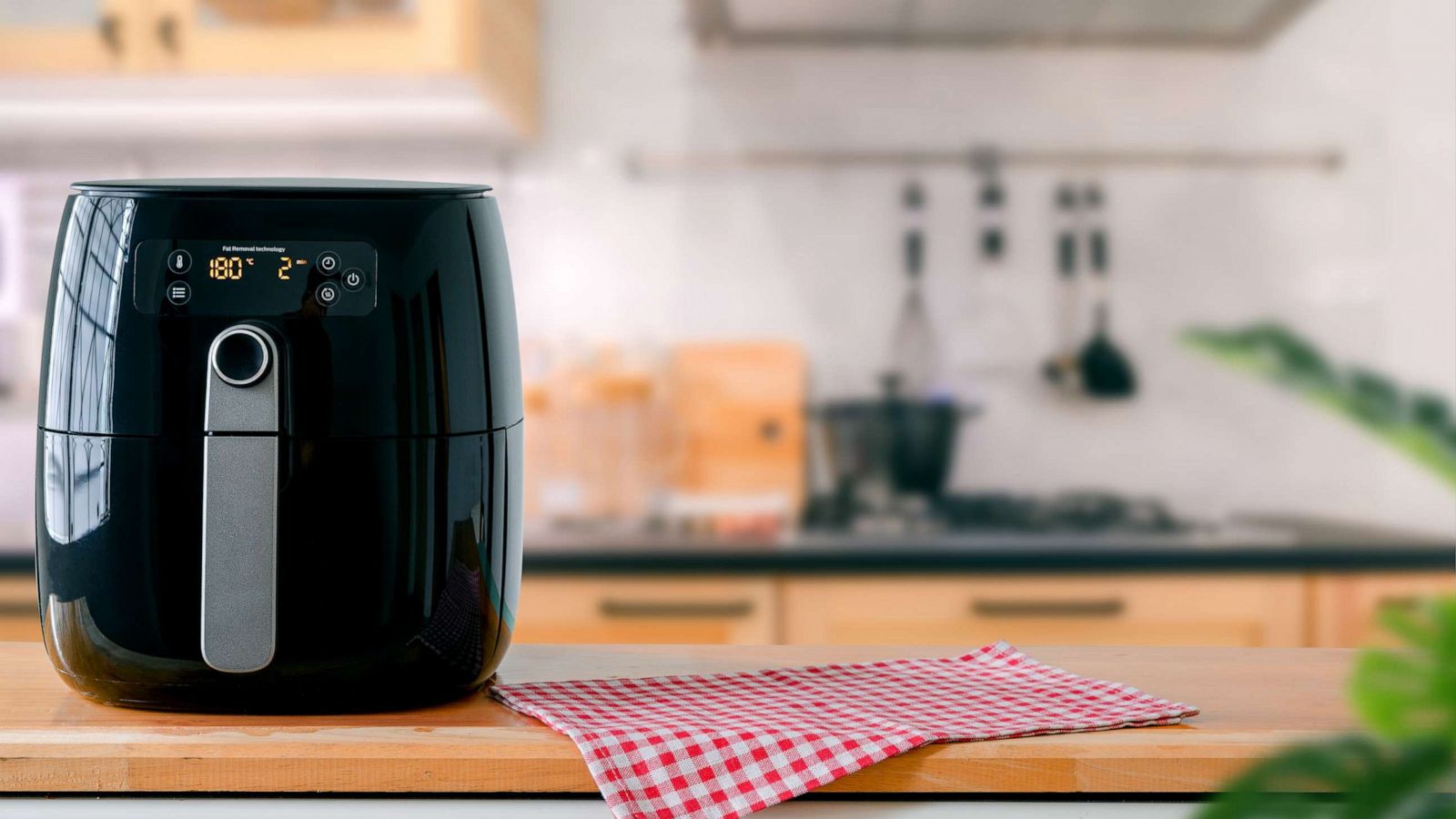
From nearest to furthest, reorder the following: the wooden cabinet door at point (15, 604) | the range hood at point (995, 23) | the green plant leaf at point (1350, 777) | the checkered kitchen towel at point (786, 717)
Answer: the green plant leaf at point (1350, 777), the checkered kitchen towel at point (786, 717), the wooden cabinet door at point (15, 604), the range hood at point (995, 23)

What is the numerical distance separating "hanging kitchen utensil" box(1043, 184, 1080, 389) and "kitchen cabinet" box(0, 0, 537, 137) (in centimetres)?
115

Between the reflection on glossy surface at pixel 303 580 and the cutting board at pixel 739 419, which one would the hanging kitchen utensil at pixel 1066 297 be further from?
the reflection on glossy surface at pixel 303 580

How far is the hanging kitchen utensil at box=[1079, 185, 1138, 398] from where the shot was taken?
264cm

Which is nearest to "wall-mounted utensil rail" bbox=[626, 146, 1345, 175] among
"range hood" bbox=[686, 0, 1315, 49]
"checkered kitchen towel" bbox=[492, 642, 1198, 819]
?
"range hood" bbox=[686, 0, 1315, 49]

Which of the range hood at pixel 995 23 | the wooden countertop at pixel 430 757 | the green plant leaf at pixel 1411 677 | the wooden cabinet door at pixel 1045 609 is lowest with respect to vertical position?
the wooden cabinet door at pixel 1045 609

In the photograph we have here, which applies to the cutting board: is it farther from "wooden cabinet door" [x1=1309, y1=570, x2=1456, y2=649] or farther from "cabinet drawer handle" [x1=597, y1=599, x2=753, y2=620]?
"wooden cabinet door" [x1=1309, y1=570, x2=1456, y2=649]

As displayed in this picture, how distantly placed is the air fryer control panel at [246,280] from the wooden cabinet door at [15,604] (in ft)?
4.94

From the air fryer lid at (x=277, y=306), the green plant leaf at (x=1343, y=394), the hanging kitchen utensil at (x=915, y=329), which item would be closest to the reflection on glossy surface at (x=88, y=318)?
the air fryer lid at (x=277, y=306)

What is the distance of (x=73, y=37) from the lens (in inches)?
88.5

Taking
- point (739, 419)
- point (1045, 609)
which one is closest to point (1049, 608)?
point (1045, 609)

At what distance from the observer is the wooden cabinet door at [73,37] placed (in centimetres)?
222

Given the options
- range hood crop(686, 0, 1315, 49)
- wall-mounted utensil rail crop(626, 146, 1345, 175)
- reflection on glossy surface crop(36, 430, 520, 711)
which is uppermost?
range hood crop(686, 0, 1315, 49)

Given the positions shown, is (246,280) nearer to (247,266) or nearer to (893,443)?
(247,266)

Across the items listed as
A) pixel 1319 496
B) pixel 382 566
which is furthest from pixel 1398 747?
pixel 1319 496
